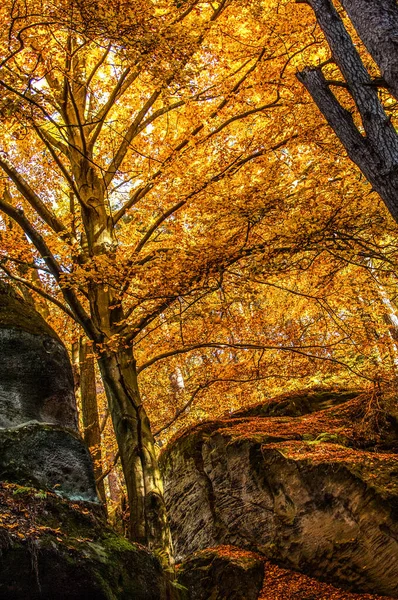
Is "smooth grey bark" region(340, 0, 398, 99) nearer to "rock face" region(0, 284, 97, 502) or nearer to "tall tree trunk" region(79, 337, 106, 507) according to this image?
"rock face" region(0, 284, 97, 502)

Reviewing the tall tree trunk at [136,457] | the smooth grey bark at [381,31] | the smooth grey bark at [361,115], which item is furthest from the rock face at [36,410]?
the smooth grey bark at [381,31]

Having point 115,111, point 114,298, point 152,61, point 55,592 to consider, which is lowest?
point 55,592

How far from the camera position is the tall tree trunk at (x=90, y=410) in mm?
9901

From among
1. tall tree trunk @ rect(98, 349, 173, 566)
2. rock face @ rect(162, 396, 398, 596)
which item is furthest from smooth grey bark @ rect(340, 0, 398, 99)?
tall tree trunk @ rect(98, 349, 173, 566)

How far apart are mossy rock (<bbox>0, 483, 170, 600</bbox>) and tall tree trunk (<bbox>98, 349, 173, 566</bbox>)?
1.85 m

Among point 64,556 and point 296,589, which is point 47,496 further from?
point 296,589

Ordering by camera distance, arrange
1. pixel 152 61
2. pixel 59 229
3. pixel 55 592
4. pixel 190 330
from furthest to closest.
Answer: pixel 190 330, pixel 59 229, pixel 152 61, pixel 55 592

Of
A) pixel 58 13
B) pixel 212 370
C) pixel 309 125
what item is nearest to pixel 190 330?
pixel 212 370

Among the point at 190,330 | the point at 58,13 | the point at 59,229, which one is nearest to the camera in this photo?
the point at 58,13

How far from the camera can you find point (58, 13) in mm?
4898

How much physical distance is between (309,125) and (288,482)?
18.3 ft

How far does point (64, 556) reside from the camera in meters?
3.03

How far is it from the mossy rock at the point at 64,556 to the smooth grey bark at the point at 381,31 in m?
4.94

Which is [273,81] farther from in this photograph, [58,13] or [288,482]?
[288,482]
